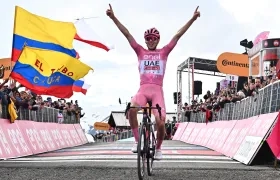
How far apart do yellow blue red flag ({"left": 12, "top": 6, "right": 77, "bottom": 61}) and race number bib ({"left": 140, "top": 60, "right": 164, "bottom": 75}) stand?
7248mm

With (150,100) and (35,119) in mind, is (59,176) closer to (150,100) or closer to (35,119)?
(150,100)

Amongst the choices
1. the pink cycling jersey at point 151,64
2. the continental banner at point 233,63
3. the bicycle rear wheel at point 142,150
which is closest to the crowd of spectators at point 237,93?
the continental banner at point 233,63

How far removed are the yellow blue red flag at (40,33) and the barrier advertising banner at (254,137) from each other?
682 cm

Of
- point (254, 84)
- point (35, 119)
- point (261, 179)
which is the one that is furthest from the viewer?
point (35, 119)

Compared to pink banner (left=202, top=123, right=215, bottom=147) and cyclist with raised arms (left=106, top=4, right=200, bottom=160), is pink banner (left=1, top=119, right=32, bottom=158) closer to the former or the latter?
cyclist with raised arms (left=106, top=4, right=200, bottom=160)

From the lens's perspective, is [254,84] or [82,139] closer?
[254,84]

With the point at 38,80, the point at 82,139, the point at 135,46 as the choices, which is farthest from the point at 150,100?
the point at 82,139

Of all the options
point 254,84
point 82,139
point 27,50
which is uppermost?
point 27,50

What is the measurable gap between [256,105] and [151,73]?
19.1ft

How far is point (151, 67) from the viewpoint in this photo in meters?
9.21

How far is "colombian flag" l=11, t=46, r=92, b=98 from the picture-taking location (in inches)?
616

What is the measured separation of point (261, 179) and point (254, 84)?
711cm

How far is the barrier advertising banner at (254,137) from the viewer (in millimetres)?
11495

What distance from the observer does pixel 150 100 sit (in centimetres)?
902
